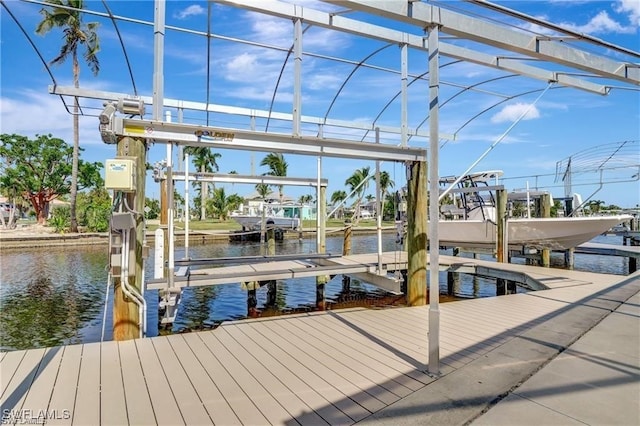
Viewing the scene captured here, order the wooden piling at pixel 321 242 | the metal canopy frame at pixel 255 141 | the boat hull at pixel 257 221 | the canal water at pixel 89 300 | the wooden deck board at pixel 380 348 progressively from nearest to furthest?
the wooden deck board at pixel 380 348 → the metal canopy frame at pixel 255 141 → the canal water at pixel 89 300 → the wooden piling at pixel 321 242 → the boat hull at pixel 257 221

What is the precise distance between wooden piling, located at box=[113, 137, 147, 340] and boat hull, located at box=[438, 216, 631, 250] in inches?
371

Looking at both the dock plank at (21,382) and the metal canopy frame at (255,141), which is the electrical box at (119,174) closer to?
the metal canopy frame at (255,141)

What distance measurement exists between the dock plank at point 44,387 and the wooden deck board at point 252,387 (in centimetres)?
124

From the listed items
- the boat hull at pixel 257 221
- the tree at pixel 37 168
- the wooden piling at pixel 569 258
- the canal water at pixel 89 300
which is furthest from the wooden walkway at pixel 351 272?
the tree at pixel 37 168

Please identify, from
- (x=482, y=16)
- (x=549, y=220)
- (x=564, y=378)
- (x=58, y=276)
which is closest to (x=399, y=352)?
(x=564, y=378)

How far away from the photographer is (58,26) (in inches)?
837

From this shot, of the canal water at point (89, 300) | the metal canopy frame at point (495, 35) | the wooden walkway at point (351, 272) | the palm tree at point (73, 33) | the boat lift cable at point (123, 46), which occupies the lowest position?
the canal water at point (89, 300)

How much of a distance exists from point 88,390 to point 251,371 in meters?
1.28

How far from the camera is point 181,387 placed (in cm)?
298

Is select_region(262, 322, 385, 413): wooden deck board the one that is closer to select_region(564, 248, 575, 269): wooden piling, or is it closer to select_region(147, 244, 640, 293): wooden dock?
select_region(147, 244, 640, 293): wooden dock

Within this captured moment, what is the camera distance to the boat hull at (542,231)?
9.66 metres

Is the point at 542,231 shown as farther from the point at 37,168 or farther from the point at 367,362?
the point at 37,168

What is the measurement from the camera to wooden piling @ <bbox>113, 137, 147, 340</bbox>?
4.13m

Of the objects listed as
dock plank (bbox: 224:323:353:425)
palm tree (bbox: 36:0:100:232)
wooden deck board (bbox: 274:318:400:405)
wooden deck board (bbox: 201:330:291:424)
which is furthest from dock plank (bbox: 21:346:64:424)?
palm tree (bbox: 36:0:100:232)
